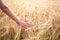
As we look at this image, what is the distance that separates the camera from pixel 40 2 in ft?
4.96

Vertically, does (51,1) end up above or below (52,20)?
above

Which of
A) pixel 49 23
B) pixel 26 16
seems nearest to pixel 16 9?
pixel 26 16

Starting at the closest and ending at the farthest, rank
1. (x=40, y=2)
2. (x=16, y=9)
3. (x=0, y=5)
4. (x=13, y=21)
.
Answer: (x=0, y=5) → (x=13, y=21) → (x=16, y=9) → (x=40, y=2)

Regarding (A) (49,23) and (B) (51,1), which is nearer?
(A) (49,23)

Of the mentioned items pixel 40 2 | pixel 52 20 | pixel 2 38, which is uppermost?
pixel 40 2

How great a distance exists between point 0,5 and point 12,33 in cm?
18

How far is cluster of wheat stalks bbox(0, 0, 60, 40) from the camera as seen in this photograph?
1104mm

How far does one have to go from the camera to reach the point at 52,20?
1169mm

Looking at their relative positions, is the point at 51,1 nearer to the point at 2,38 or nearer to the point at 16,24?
the point at 16,24

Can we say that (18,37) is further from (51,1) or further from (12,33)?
(51,1)

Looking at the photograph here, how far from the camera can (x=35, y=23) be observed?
3.92ft

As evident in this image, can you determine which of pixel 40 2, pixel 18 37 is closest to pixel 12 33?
pixel 18 37

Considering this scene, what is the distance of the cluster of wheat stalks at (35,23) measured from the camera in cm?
110

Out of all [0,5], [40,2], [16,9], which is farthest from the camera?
[40,2]
